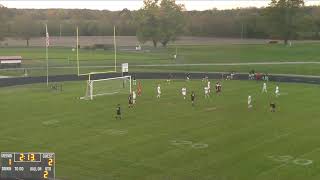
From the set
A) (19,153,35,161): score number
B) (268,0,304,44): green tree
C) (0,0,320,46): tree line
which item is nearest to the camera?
(19,153,35,161): score number

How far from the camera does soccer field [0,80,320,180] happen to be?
29812 millimetres

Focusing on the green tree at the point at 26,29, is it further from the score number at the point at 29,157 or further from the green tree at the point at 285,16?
the score number at the point at 29,157

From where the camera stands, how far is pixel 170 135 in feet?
126

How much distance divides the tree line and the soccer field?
79.1 meters

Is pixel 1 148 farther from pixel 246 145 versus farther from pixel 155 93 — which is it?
pixel 155 93

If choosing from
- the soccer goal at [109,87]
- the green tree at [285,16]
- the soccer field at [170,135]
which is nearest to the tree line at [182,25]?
the green tree at [285,16]

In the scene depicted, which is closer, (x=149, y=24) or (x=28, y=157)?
(x=28, y=157)

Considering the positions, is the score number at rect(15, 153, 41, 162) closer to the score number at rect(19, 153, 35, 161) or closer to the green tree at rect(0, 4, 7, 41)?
the score number at rect(19, 153, 35, 161)

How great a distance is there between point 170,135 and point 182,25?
345 feet

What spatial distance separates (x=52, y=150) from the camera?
1355 inches

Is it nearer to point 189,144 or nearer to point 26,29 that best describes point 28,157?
point 189,144

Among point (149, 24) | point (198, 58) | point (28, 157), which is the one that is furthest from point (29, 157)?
point (149, 24)
